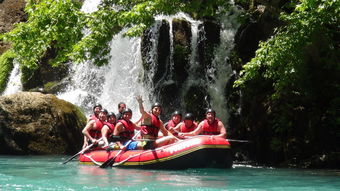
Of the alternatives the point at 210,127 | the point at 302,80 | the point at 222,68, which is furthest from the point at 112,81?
the point at 302,80

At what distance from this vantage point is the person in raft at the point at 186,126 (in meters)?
11.9

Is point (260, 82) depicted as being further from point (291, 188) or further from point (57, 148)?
point (57, 148)

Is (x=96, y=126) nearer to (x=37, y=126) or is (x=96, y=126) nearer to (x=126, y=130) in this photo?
(x=126, y=130)

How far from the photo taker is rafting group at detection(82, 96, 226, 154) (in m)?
10.6

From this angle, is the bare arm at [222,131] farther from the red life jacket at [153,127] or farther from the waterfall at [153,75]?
the waterfall at [153,75]

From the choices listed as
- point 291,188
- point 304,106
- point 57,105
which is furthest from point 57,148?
point 291,188

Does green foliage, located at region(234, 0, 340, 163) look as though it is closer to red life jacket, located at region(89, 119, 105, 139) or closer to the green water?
the green water

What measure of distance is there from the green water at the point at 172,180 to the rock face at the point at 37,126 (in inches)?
239

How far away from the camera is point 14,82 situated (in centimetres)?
2195

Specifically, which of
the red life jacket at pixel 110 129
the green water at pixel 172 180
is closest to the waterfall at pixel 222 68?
the red life jacket at pixel 110 129

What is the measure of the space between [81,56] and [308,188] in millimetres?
6909

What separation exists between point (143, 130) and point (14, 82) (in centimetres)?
1319

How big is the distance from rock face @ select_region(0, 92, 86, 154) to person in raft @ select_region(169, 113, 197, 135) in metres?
5.39

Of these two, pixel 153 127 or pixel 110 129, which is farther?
pixel 110 129
